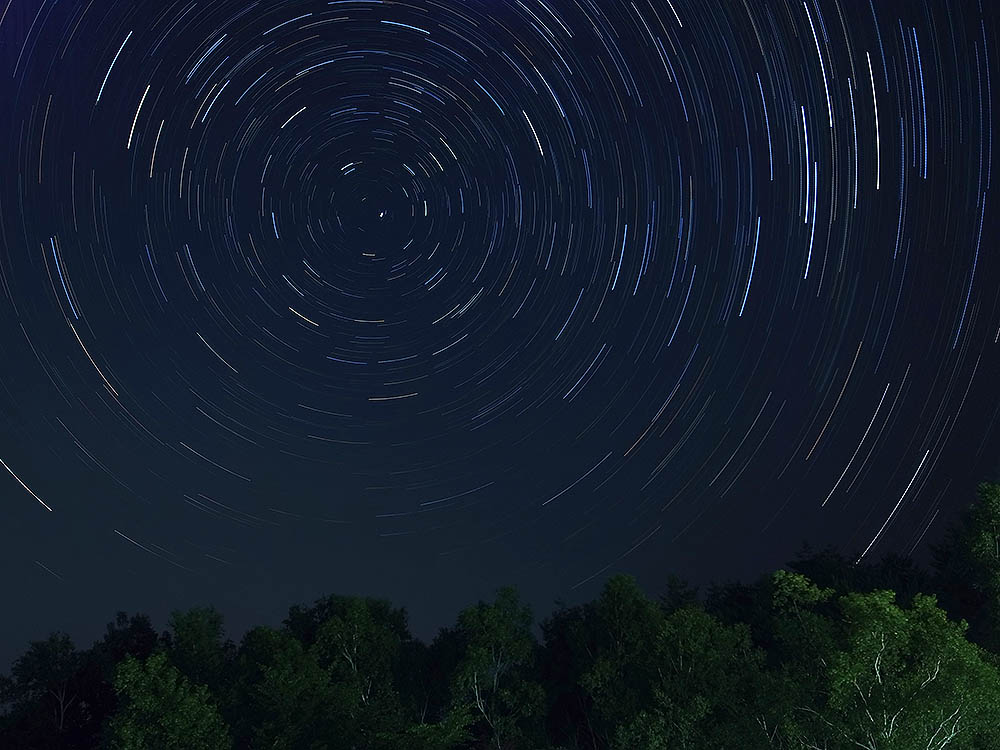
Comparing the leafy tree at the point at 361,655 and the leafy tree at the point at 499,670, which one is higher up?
the leafy tree at the point at 361,655

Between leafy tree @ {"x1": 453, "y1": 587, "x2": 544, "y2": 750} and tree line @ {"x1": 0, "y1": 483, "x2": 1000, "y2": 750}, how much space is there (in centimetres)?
8

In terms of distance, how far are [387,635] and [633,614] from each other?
10.9 metres

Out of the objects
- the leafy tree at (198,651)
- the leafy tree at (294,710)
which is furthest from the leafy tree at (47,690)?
the leafy tree at (294,710)

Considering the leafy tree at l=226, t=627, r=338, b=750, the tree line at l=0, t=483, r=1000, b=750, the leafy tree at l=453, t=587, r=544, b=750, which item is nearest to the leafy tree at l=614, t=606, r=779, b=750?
the tree line at l=0, t=483, r=1000, b=750

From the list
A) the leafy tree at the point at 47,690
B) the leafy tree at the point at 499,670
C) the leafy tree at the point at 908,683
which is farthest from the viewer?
the leafy tree at the point at 47,690

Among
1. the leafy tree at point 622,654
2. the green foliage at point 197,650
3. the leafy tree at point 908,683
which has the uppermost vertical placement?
the green foliage at point 197,650

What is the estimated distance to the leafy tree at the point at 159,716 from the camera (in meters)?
25.0

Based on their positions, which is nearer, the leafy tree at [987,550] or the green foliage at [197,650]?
the leafy tree at [987,550]

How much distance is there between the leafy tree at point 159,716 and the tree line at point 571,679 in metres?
0.06

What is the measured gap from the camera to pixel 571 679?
1479 inches

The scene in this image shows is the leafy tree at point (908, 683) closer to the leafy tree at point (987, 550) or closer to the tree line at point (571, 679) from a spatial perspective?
the tree line at point (571, 679)

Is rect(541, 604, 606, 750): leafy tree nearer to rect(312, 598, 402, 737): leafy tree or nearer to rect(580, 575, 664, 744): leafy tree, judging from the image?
rect(580, 575, 664, 744): leafy tree

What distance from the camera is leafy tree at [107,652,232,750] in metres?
25.0

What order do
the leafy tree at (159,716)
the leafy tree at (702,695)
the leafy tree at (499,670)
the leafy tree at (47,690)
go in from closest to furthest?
the leafy tree at (702,695)
the leafy tree at (159,716)
the leafy tree at (499,670)
the leafy tree at (47,690)
